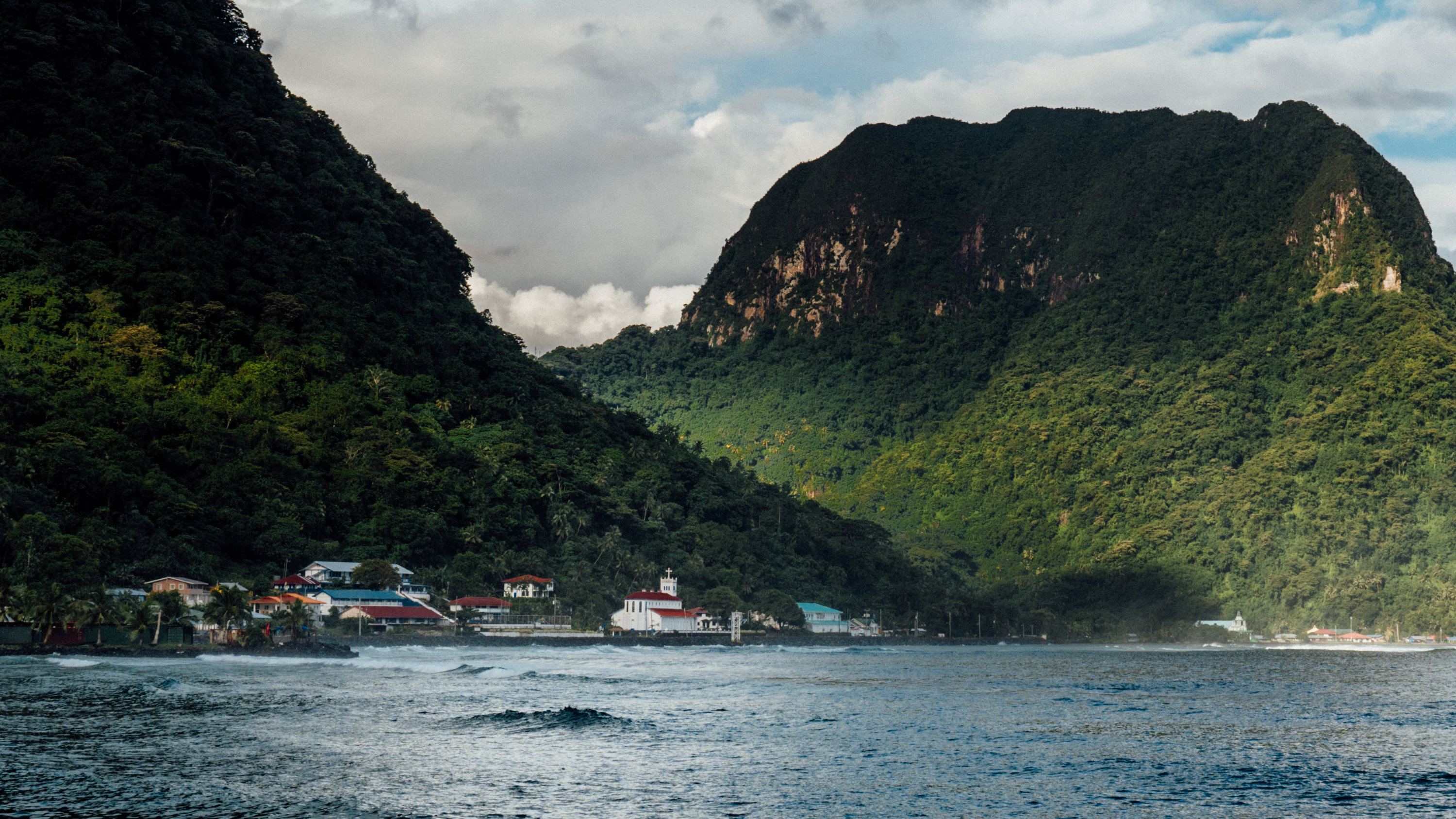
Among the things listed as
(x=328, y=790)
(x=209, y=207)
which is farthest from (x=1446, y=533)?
(x=328, y=790)

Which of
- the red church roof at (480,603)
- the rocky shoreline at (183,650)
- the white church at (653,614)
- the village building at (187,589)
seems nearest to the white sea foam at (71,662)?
the rocky shoreline at (183,650)

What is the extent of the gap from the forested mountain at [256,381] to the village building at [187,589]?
2.07 metres

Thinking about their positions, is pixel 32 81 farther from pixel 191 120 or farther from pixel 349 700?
pixel 349 700

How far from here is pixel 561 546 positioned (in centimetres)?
14425

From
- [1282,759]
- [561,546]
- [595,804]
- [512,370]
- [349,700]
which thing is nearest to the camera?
[595,804]

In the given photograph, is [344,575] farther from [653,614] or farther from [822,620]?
[822,620]

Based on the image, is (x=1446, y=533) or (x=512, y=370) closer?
(x=512, y=370)

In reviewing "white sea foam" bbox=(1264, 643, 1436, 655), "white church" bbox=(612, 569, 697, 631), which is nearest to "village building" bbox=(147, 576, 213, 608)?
"white church" bbox=(612, 569, 697, 631)

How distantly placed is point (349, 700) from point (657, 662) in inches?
1925

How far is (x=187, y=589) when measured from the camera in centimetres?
9812

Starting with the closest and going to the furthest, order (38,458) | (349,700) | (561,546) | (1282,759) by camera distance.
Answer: (1282,759) < (349,700) < (38,458) < (561,546)

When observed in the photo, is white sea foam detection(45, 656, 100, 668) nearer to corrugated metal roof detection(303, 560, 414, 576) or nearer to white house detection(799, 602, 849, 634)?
corrugated metal roof detection(303, 560, 414, 576)

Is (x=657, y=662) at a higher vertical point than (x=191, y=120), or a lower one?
lower

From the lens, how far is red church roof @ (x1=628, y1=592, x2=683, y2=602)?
5591 inches
